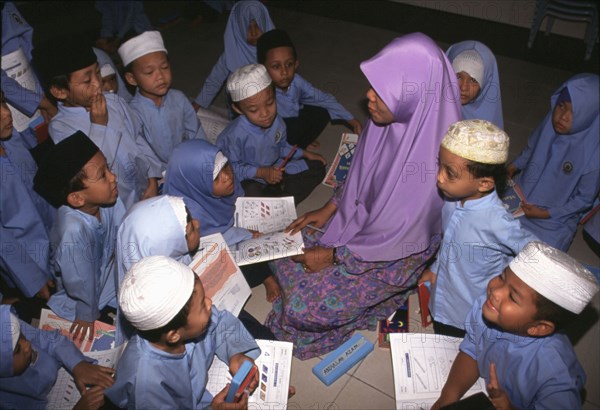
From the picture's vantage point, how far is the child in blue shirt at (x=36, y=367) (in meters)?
1.84

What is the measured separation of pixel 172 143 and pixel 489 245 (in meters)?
2.33

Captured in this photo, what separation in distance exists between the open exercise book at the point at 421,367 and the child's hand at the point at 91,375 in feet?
4.53

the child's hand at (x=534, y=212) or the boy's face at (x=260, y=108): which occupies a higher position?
the boy's face at (x=260, y=108)

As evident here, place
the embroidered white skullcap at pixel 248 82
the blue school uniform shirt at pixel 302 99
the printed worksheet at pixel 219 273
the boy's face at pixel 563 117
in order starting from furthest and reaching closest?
the blue school uniform shirt at pixel 302 99 → the embroidered white skullcap at pixel 248 82 → the boy's face at pixel 563 117 → the printed worksheet at pixel 219 273

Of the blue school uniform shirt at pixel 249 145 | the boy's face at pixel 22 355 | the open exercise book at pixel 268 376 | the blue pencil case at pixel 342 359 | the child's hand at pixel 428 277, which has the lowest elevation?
the blue pencil case at pixel 342 359

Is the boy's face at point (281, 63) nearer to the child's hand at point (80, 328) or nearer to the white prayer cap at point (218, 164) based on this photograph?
the white prayer cap at point (218, 164)

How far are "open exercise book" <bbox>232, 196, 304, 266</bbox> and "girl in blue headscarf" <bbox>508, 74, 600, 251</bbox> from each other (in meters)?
1.63

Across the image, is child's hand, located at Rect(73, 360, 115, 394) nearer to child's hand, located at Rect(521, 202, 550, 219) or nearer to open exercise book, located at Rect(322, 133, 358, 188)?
open exercise book, located at Rect(322, 133, 358, 188)

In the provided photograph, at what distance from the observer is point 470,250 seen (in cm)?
205

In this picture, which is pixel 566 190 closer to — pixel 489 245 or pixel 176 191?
pixel 489 245

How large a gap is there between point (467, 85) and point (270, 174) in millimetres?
1429

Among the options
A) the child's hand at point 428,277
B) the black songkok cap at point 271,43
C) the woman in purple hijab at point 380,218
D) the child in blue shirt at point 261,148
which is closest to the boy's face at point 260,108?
the child in blue shirt at point 261,148

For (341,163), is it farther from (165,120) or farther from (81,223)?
(81,223)

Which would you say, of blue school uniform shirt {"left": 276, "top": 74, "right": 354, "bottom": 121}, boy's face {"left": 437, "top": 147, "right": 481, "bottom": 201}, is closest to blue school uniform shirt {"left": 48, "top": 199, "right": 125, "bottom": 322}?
blue school uniform shirt {"left": 276, "top": 74, "right": 354, "bottom": 121}
